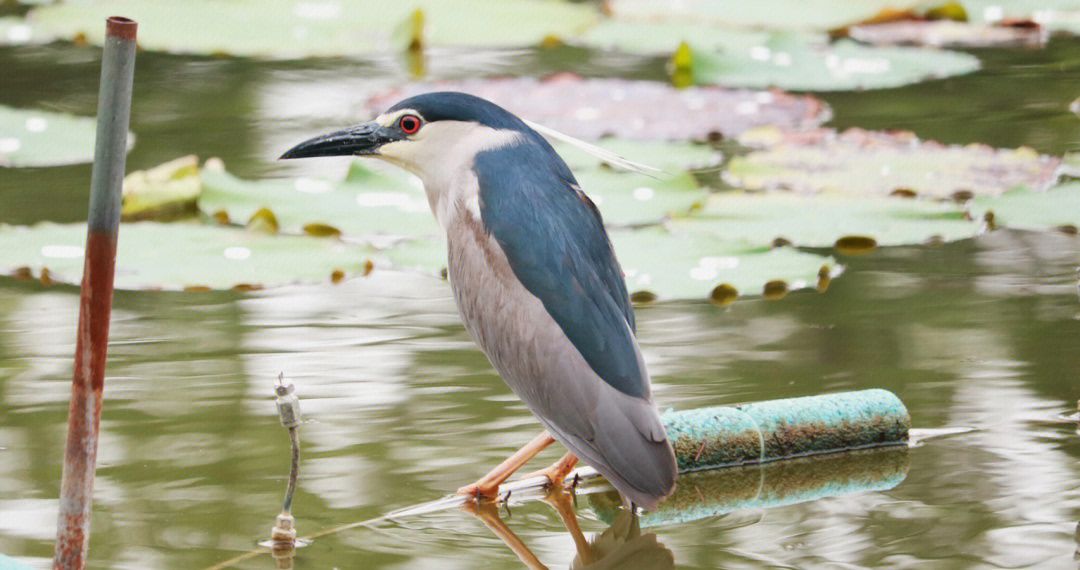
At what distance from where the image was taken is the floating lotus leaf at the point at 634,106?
5.82 metres

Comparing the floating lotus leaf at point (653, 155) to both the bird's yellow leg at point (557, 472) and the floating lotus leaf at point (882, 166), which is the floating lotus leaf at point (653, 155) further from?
the bird's yellow leg at point (557, 472)

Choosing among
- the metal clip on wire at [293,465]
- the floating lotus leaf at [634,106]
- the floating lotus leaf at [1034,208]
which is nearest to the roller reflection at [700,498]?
the metal clip on wire at [293,465]

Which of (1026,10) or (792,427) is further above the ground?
(1026,10)

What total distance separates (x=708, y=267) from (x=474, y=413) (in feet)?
3.25

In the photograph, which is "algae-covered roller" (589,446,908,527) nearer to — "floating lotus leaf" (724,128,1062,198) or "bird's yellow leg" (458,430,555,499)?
"bird's yellow leg" (458,430,555,499)

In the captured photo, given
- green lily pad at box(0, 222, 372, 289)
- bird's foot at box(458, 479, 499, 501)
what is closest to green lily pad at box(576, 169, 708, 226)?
green lily pad at box(0, 222, 372, 289)

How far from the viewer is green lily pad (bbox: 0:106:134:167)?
17.9 feet

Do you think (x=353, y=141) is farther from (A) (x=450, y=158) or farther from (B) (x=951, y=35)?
(B) (x=951, y=35)

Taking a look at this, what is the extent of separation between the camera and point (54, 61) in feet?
24.6

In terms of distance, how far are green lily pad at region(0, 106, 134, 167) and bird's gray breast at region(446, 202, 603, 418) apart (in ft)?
8.68

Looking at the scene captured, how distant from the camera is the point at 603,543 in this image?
299 cm

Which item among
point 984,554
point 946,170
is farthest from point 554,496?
point 946,170

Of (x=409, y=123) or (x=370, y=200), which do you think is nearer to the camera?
(x=409, y=123)

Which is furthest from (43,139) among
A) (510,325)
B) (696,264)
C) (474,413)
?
(510,325)
